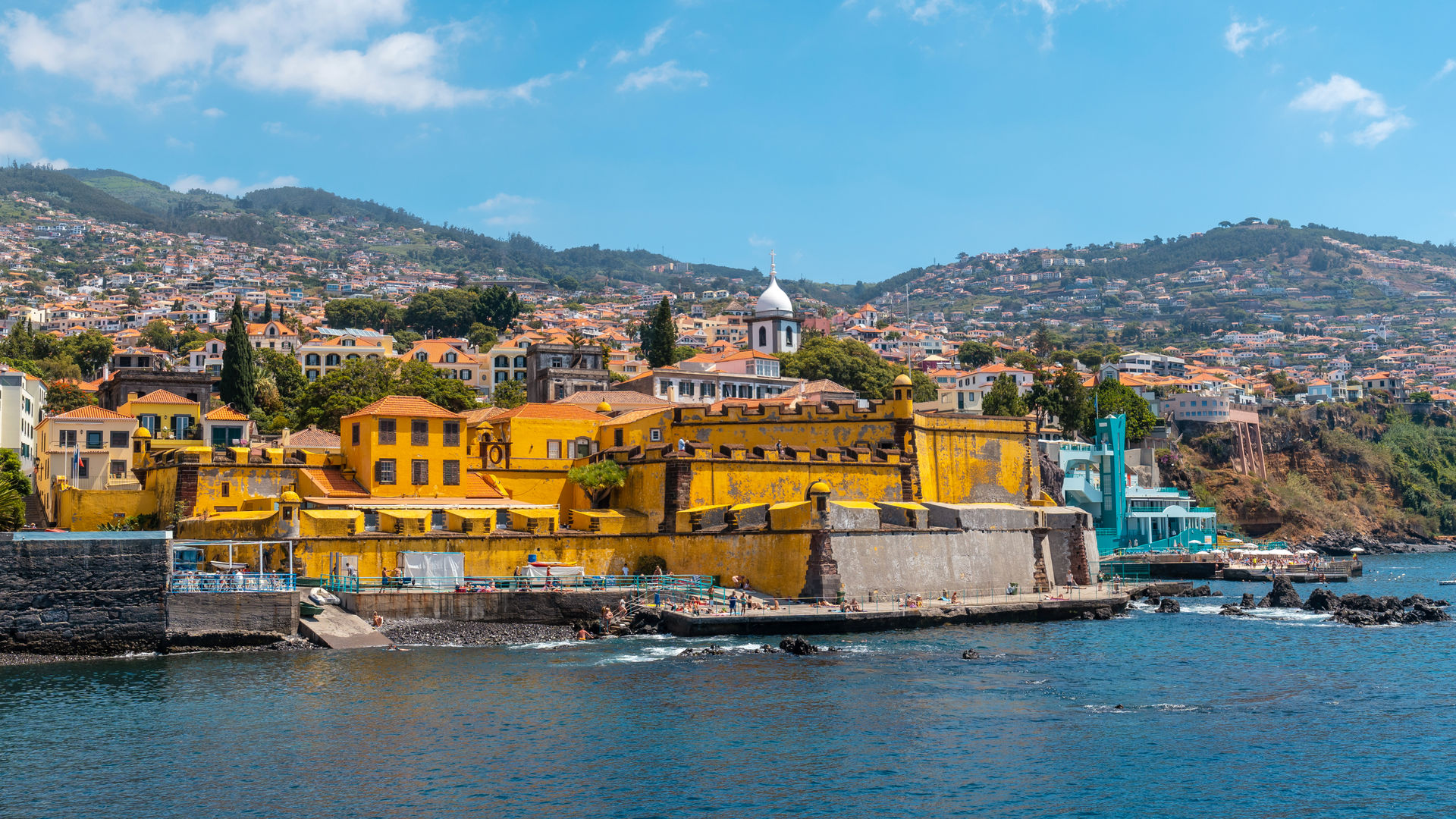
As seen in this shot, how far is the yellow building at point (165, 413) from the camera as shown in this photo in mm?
67688

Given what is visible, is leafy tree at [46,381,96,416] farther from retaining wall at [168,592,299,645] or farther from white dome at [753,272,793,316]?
white dome at [753,272,793,316]

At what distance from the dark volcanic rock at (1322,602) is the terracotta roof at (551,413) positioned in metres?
31.3

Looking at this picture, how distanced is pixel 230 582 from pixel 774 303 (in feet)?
282

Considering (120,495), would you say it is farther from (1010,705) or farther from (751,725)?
(1010,705)

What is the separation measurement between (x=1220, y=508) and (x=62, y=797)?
104114 millimetres

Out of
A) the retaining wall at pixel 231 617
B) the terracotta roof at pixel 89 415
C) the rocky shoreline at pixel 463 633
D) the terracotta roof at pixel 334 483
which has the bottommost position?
the rocky shoreline at pixel 463 633

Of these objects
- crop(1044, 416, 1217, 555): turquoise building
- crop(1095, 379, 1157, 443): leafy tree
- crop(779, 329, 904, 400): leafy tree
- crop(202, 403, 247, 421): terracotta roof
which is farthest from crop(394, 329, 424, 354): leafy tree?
crop(1044, 416, 1217, 555): turquoise building

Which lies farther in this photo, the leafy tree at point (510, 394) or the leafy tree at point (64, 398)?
the leafy tree at point (510, 394)

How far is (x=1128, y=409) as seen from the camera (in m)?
102

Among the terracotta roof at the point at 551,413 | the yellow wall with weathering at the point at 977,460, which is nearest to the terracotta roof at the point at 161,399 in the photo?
the terracotta roof at the point at 551,413

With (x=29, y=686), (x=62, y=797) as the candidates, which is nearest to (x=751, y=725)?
(x=62, y=797)

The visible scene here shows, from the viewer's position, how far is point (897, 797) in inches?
902

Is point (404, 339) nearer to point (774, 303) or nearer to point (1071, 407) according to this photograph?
point (774, 303)

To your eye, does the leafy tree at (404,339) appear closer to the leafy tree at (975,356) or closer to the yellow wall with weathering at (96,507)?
the leafy tree at (975,356)
